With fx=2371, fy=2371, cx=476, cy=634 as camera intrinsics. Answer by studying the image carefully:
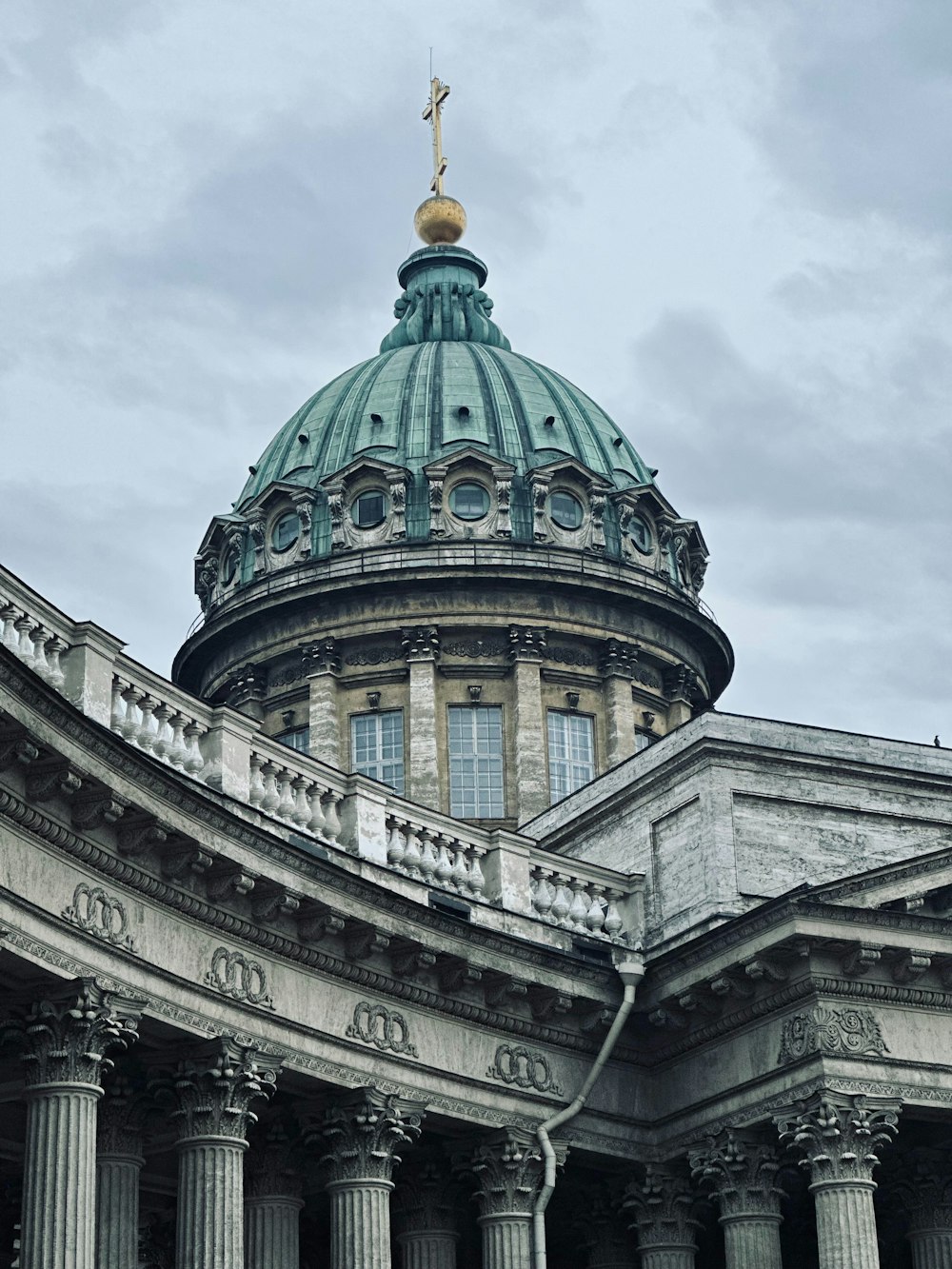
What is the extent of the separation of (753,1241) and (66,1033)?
11.4 metres

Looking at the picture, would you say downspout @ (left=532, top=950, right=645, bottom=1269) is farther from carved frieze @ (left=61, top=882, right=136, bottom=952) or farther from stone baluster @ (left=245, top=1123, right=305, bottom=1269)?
carved frieze @ (left=61, top=882, right=136, bottom=952)

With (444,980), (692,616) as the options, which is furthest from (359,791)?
(692,616)

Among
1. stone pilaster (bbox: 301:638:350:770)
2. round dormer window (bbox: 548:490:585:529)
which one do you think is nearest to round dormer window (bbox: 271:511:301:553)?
stone pilaster (bbox: 301:638:350:770)

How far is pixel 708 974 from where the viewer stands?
31.4 metres

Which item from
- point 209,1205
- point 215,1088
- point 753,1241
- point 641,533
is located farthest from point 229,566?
point 209,1205

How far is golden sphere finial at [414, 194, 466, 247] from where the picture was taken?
6769cm

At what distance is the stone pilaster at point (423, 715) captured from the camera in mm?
53281

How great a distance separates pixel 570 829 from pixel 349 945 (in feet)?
34.7

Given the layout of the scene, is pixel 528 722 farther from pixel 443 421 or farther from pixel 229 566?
pixel 229 566

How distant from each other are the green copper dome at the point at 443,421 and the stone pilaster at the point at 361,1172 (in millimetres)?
29111

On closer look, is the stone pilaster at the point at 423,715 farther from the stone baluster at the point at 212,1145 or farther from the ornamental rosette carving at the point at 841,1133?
the stone baluster at the point at 212,1145

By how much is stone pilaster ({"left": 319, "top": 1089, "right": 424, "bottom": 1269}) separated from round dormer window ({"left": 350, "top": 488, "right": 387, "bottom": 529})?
29745 millimetres

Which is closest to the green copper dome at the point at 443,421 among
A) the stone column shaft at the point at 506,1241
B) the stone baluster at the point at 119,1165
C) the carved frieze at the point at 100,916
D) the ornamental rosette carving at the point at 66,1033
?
the stone column shaft at the point at 506,1241

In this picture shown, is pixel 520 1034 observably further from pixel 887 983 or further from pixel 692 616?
pixel 692 616
